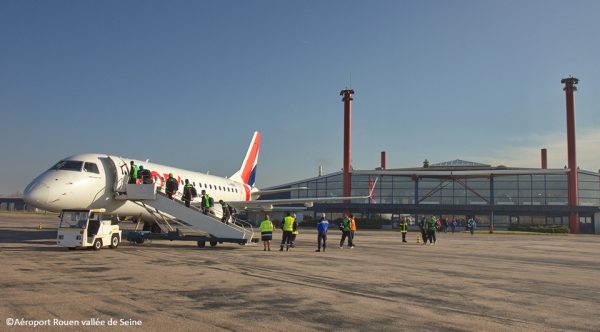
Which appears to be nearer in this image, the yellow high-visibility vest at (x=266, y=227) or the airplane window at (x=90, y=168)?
the yellow high-visibility vest at (x=266, y=227)

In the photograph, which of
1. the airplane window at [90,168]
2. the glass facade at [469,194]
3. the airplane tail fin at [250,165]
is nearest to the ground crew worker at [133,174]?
the airplane window at [90,168]

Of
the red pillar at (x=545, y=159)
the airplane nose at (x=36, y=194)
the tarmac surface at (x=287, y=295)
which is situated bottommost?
the tarmac surface at (x=287, y=295)

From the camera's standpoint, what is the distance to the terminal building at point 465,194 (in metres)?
64.1

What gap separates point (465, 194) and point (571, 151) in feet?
51.7

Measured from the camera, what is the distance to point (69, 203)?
769 inches

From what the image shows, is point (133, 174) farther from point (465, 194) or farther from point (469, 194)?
point (469, 194)

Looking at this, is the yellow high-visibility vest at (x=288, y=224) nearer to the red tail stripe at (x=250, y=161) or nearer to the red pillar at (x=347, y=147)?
the red tail stripe at (x=250, y=161)

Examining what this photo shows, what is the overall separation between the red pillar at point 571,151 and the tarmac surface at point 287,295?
48.8 metres

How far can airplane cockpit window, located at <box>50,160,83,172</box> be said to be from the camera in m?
20.4

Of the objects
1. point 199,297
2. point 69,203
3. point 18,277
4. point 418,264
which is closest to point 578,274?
point 418,264

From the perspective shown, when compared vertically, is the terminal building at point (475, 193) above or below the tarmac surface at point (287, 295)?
above

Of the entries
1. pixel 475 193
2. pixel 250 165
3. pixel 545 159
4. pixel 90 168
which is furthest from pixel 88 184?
pixel 545 159

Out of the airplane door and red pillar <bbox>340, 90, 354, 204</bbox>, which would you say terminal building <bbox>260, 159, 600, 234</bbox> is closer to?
red pillar <bbox>340, 90, 354, 204</bbox>

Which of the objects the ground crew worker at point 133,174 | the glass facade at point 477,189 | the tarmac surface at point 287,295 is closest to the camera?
the tarmac surface at point 287,295
